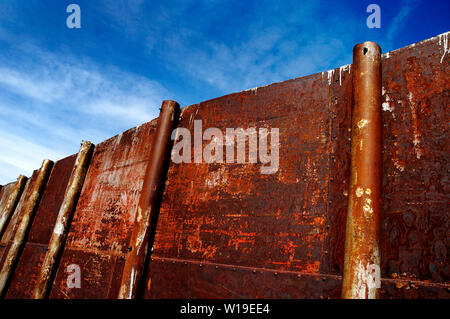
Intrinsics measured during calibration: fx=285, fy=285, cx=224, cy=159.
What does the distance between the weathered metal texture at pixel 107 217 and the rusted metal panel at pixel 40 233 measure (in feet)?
2.81

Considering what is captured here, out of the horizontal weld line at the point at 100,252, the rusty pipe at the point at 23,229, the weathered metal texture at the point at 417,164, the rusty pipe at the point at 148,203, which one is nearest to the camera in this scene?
the weathered metal texture at the point at 417,164

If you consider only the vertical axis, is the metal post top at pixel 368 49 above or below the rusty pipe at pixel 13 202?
above

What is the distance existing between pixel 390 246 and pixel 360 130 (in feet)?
2.29

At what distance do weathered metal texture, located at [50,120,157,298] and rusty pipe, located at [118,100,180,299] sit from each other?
1.22 ft

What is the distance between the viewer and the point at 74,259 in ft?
12.2

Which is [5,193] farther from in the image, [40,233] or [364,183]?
[364,183]

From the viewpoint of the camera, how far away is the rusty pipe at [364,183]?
4.97 ft

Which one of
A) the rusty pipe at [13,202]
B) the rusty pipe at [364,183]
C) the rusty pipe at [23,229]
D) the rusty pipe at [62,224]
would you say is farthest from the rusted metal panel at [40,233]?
the rusty pipe at [364,183]

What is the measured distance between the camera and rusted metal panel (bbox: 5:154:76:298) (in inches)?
179

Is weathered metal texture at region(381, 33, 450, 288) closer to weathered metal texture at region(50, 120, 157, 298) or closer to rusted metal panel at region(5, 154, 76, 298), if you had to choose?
weathered metal texture at region(50, 120, 157, 298)

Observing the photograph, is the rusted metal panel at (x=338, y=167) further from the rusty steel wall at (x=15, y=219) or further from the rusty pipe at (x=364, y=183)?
the rusty steel wall at (x=15, y=219)
